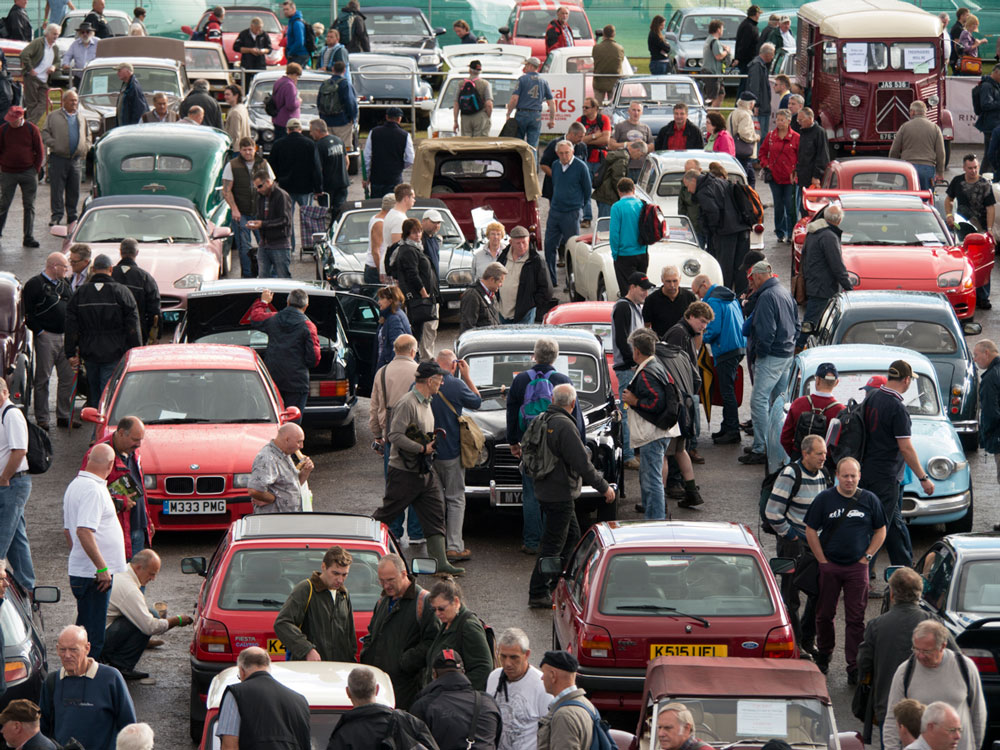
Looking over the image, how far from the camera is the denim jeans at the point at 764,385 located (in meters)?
17.9

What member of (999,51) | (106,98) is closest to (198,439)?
(106,98)

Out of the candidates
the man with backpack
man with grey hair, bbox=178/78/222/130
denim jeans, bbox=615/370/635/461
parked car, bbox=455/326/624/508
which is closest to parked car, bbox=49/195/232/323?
parked car, bbox=455/326/624/508

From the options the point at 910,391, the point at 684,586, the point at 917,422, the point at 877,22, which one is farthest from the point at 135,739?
the point at 877,22

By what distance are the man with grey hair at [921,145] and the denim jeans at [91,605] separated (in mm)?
18099

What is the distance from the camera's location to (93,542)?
12.1 m

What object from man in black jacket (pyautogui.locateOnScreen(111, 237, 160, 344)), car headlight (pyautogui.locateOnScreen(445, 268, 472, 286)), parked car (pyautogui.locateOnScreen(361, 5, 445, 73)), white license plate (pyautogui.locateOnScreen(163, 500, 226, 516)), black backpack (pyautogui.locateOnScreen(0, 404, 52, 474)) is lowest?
white license plate (pyautogui.locateOnScreen(163, 500, 226, 516))

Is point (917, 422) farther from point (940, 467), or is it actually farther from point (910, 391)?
point (940, 467)

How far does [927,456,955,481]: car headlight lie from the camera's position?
1540 centimetres

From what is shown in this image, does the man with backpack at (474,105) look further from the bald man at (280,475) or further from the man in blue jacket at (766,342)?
the bald man at (280,475)

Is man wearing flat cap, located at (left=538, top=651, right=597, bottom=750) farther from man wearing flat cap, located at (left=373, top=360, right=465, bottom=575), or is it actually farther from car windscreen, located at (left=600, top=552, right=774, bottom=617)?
man wearing flat cap, located at (left=373, top=360, right=465, bottom=575)

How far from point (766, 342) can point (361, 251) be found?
6.94m

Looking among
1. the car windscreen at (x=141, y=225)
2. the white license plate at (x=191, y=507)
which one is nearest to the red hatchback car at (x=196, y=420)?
the white license plate at (x=191, y=507)

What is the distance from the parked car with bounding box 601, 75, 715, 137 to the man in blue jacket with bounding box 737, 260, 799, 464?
1423cm

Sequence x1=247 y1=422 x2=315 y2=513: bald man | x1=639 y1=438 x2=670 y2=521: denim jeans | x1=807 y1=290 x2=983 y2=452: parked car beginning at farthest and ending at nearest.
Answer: x1=807 y1=290 x2=983 y2=452: parked car < x1=639 y1=438 x2=670 y2=521: denim jeans < x1=247 y1=422 x2=315 y2=513: bald man
